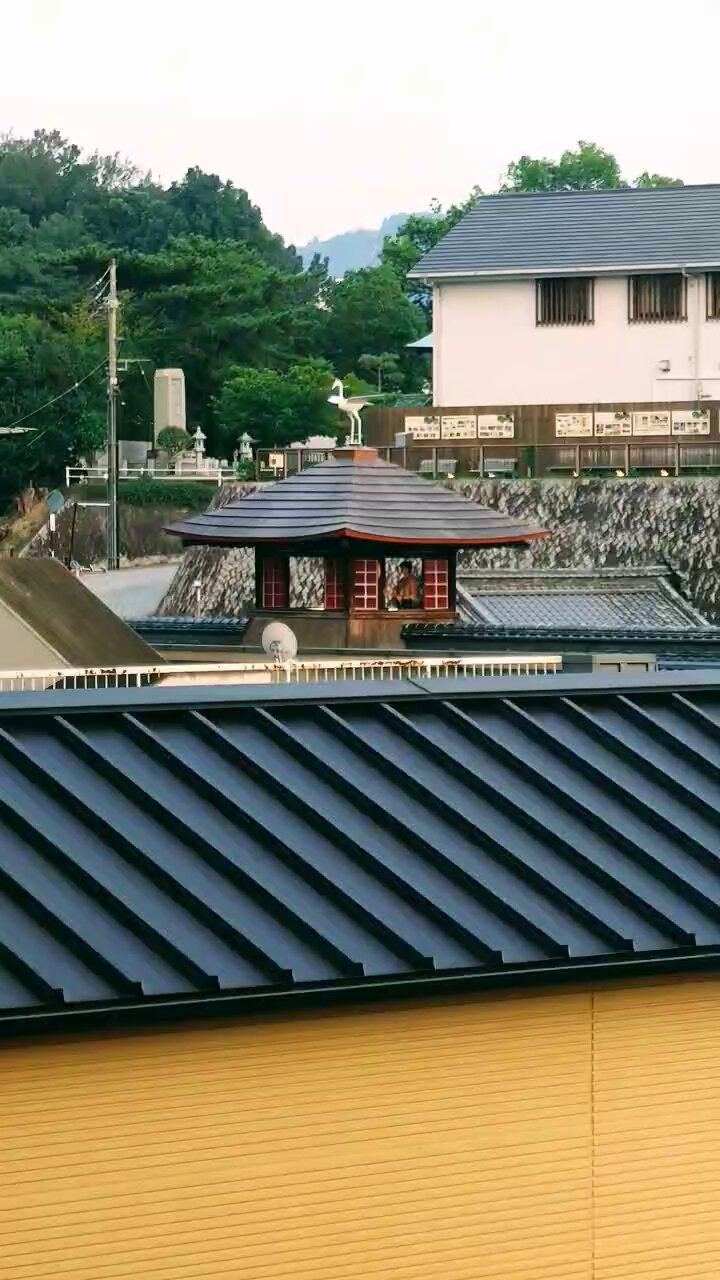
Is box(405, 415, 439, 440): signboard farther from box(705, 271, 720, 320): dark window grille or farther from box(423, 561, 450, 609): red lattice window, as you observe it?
box(423, 561, 450, 609): red lattice window

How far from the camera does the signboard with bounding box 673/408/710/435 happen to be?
46.3 meters

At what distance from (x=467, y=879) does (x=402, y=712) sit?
44.8 inches

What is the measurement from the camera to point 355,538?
30.6 m

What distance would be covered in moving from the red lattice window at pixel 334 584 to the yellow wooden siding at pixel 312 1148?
20.9m

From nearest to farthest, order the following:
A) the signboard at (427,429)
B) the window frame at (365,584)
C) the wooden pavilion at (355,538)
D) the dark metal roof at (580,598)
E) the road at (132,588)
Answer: the wooden pavilion at (355,538) → the window frame at (365,584) → the dark metal roof at (580,598) → the road at (132,588) → the signboard at (427,429)

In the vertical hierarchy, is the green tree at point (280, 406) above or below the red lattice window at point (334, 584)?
above

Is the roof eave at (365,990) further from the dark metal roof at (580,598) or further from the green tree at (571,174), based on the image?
the green tree at (571,174)

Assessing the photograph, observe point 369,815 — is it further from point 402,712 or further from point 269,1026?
point 269,1026

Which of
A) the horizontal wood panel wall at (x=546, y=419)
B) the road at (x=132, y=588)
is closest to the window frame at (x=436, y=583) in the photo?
the road at (x=132, y=588)

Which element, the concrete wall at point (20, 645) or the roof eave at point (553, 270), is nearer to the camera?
the concrete wall at point (20, 645)

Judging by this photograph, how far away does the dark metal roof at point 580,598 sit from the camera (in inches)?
1421

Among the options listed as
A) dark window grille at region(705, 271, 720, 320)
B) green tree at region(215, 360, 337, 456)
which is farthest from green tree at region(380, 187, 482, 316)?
dark window grille at region(705, 271, 720, 320)

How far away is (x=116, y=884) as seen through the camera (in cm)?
980

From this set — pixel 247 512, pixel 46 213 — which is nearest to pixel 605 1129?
pixel 247 512
